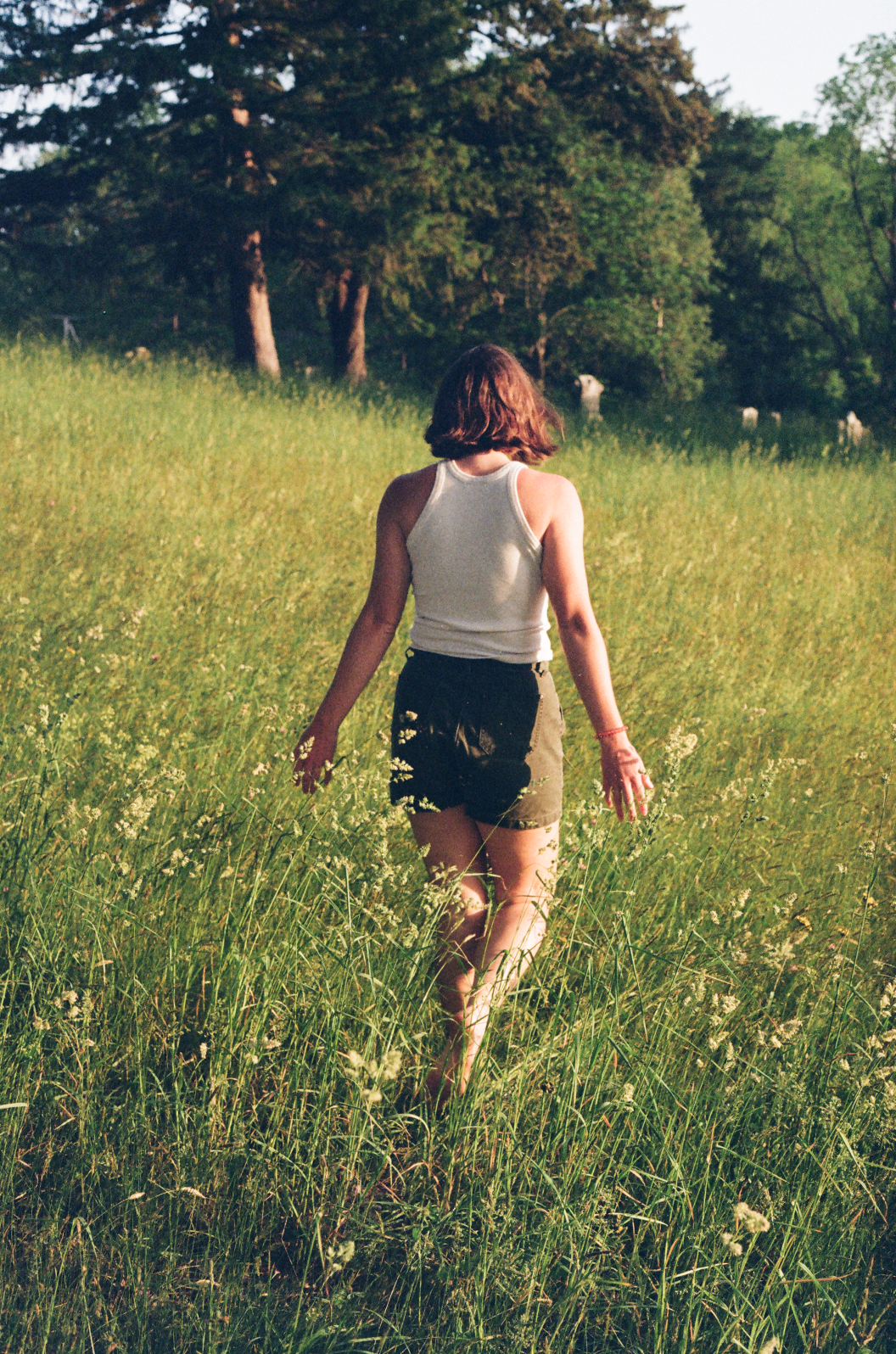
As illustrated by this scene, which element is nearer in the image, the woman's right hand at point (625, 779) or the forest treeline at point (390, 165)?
the woman's right hand at point (625, 779)

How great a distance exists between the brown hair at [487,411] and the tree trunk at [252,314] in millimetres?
17662

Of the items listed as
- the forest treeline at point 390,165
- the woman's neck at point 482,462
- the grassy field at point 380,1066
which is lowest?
the grassy field at point 380,1066

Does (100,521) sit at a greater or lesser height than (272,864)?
greater

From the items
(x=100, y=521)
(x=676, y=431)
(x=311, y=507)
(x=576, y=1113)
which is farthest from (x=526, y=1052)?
(x=676, y=431)

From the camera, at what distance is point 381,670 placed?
194 inches

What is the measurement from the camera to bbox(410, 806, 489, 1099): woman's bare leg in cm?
253

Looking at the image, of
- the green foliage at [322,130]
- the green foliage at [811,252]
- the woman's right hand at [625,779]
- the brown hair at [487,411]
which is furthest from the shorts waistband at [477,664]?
the green foliage at [811,252]

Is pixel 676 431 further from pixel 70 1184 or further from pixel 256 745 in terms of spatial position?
pixel 70 1184

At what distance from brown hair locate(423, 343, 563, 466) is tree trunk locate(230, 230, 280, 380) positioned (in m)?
17.7

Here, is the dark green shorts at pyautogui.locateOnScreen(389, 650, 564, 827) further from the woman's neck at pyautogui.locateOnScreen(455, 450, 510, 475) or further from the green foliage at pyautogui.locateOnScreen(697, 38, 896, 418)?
the green foliage at pyautogui.locateOnScreen(697, 38, 896, 418)

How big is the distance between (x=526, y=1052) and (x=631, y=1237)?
0.44 meters

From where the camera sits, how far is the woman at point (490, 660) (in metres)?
2.48

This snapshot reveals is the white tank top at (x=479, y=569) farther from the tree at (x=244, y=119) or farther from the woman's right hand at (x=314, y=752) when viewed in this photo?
the tree at (x=244, y=119)

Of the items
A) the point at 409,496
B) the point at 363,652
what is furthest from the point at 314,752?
the point at 409,496
